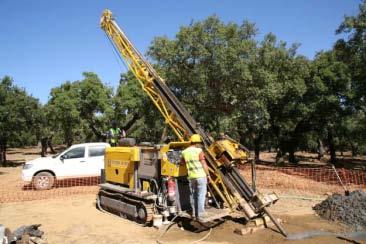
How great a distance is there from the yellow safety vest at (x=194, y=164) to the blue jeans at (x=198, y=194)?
116 millimetres

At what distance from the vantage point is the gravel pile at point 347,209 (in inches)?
406

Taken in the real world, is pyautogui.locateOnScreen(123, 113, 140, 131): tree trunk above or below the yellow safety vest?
above

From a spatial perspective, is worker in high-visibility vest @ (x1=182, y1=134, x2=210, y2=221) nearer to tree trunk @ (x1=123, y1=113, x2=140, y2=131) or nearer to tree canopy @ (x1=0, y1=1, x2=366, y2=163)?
tree canopy @ (x1=0, y1=1, x2=366, y2=163)

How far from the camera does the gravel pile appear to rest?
10.3 metres

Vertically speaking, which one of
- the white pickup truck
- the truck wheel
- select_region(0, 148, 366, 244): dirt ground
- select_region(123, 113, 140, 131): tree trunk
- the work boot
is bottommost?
select_region(0, 148, 366, 244): dirt ground

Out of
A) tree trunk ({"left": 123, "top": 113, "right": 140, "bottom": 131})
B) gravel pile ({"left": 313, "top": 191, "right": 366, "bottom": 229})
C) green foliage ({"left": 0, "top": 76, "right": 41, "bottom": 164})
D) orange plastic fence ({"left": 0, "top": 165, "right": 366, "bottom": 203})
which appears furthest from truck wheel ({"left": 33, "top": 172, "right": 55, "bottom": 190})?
tree trunk ({"left": 123, "top": 113, "right": 140, "bottom": 131})

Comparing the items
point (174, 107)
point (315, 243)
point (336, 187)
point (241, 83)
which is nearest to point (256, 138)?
point (241, 83)

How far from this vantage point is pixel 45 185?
56.7 ft

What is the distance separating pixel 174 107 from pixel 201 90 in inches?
366

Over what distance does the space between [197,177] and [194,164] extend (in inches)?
12.3

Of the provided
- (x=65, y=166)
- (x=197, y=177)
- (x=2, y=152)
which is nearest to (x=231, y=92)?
(x=65, y=166)

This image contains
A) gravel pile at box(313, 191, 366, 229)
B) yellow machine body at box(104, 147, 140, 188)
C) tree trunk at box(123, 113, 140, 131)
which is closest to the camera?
gravel pile at box(313, 191, 366, 229)

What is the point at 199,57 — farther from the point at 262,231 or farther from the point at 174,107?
the point at 262,231

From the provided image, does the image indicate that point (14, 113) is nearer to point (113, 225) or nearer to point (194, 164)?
point (113, 225)
